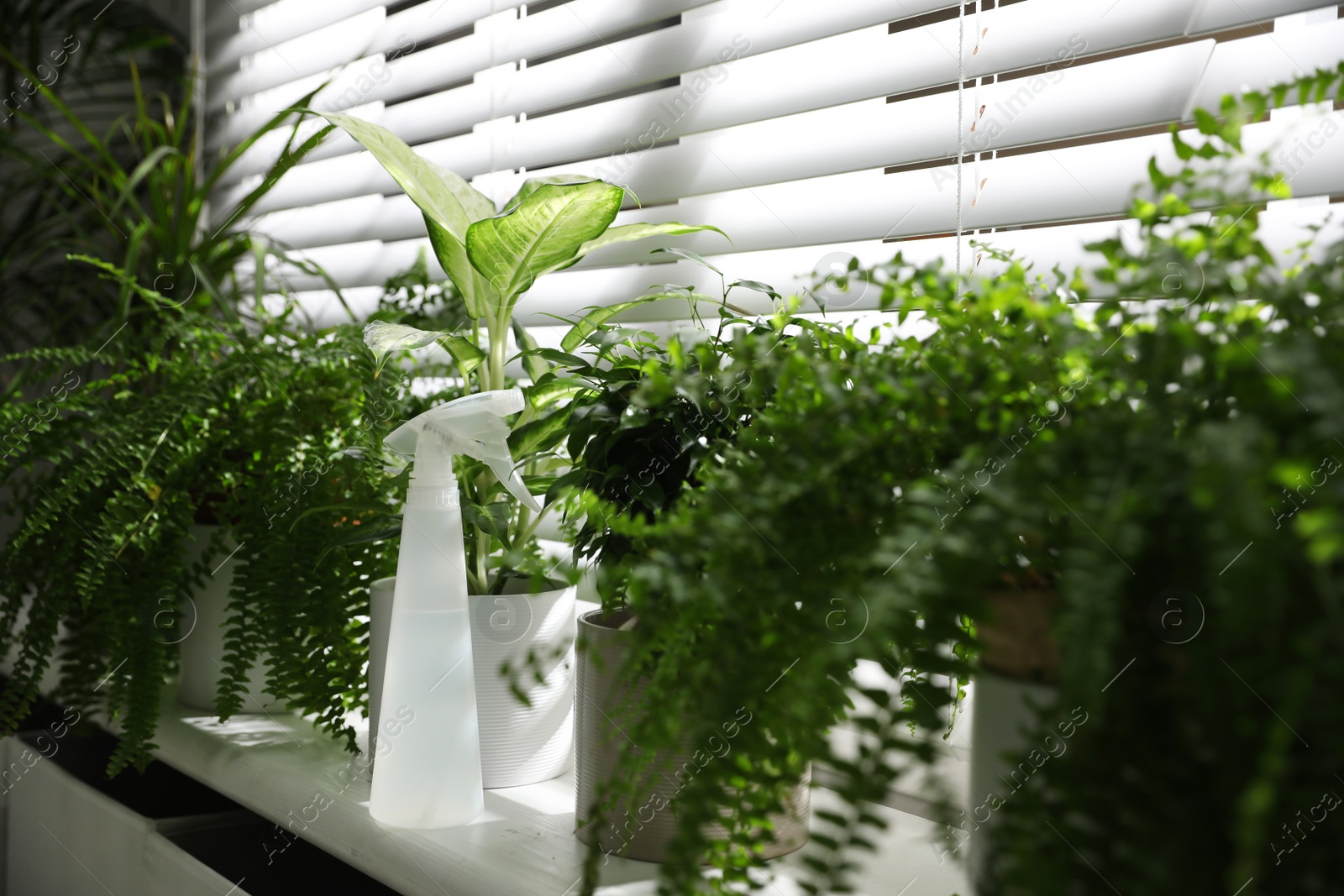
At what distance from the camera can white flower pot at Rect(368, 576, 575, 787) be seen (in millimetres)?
819

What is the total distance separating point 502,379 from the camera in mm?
924

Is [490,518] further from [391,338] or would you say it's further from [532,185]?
[532,185]

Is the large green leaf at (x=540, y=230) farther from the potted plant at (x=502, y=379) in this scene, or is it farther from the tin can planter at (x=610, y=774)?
the tin can planter at (x=610, y=774)

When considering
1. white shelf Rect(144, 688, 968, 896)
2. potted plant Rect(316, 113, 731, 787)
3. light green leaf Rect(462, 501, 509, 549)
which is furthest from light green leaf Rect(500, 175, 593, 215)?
white shelf Rect(144, 688, 968, 896)

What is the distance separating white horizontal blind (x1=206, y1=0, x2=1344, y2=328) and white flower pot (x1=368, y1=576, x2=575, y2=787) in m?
0.32

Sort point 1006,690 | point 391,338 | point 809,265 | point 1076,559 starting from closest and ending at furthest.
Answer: point 1076,559, point 1006,690, point 391,338, point 809,265

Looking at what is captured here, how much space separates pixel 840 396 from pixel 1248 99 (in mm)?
215

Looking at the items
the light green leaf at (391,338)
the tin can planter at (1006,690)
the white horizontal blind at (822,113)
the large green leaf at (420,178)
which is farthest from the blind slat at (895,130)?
the tin can planter at (1006,690)

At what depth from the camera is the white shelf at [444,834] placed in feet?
2.17

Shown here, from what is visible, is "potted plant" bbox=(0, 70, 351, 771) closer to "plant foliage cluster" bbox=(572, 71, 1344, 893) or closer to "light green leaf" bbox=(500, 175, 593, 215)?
"light green leaf" bbox=(500, 175, 593, 215)

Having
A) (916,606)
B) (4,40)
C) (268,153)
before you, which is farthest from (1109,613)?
(4,40)

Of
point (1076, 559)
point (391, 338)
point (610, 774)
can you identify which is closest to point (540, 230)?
point (391, 338)

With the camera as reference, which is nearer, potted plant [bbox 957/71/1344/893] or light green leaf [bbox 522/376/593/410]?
potted plant [bbox 957/71/1344/893]

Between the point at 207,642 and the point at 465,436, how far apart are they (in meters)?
0.51
